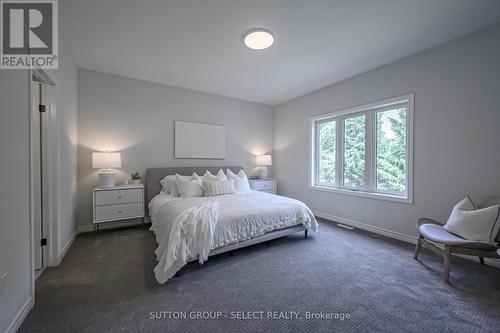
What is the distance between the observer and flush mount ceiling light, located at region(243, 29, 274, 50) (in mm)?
2410

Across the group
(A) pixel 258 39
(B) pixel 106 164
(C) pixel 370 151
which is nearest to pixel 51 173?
(B) pixel 106 164

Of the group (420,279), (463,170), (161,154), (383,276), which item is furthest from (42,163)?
(463,170)

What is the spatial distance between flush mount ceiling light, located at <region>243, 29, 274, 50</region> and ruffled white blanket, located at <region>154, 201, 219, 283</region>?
86.4 inches

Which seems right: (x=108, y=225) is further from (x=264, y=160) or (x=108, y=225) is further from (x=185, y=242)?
(x=264, y=160)

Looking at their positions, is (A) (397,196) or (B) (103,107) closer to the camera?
(A) (397,196)

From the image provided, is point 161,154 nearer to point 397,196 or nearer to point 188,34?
point 188,34

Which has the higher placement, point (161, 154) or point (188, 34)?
point (188, 34)

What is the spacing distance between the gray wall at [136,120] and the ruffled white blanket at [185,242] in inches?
86.8

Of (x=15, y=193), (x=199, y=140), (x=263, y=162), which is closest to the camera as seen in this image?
(x=15, y=193)

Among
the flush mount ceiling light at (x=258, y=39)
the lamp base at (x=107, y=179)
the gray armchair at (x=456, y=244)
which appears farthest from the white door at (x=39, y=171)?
the gray armchair at (x=456, y=244)

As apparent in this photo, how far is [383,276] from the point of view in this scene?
2.16 metres

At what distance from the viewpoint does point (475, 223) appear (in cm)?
210

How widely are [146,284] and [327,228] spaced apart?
2.96 meters

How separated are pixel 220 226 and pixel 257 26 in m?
2.37
